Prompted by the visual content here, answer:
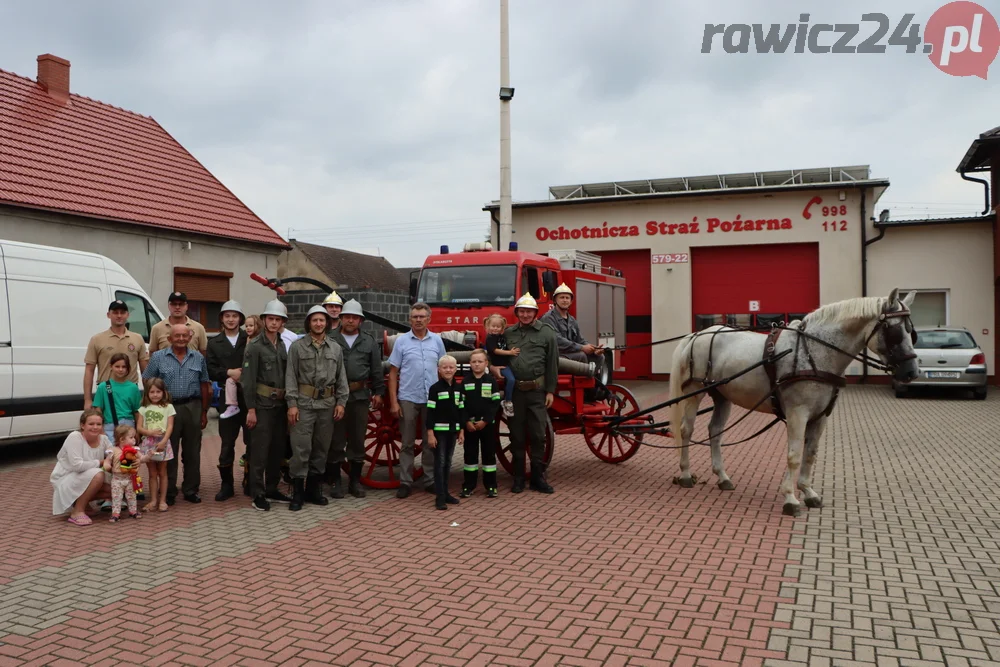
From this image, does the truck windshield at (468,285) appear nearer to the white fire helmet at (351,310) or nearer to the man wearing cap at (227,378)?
the white fire helmet at (351,310)

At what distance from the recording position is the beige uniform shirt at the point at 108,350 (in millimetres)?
7789

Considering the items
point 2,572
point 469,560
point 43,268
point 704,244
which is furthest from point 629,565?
point 704,244

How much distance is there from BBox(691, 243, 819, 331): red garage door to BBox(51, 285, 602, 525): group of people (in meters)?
15.4

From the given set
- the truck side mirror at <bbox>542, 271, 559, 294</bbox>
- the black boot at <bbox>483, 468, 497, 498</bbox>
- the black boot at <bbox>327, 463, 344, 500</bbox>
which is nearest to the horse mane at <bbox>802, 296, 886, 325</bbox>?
the black boot at <bbox>483, 468, 497, 498</bbox>

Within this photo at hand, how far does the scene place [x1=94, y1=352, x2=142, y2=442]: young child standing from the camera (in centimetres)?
736

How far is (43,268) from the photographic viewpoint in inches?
389

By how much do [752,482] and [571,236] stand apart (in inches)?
655

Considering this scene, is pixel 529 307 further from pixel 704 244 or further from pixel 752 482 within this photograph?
pixel 704 244

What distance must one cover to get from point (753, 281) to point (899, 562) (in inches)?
721

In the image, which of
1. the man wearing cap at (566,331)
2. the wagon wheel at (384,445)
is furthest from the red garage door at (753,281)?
the wagon wheel at (384,445)

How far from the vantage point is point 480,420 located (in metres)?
7.71

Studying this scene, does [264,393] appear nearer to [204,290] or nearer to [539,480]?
[539,480]

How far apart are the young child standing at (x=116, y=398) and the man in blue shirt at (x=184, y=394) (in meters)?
0.22

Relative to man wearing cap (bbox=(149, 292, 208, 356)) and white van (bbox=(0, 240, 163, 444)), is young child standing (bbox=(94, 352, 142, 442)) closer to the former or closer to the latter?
man wearing cap (bbox=(149, 292, 208, 356))
